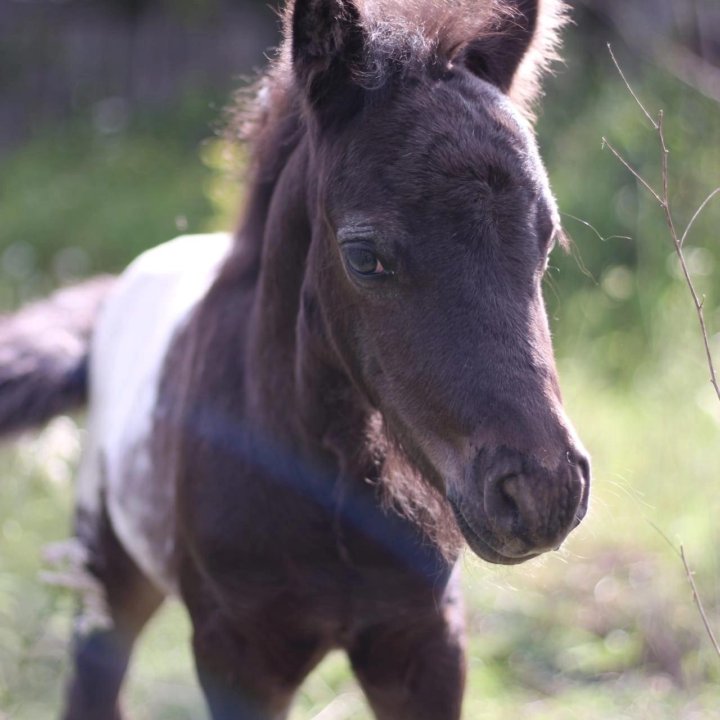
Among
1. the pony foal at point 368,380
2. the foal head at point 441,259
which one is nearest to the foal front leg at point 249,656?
the pony foal at point 368,380

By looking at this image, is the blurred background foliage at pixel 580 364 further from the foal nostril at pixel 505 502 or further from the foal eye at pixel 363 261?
the foal eye at pixel 363 261

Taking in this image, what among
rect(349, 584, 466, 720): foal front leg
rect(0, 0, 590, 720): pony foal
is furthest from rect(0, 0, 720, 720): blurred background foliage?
rect(0, 0, 590, 720): pony foal

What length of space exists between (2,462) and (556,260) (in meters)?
3.23

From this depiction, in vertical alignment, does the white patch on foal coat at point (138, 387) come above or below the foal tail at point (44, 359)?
above

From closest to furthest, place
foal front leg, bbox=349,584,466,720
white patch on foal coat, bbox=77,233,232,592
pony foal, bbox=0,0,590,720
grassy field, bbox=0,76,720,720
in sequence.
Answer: pony foal, bbox=0,0,590,720
foal front leg, bbox=349,584,466,720
white patch on foal coat, bbox=77,233,232,592
grassy field, bbox=0,76,720,720

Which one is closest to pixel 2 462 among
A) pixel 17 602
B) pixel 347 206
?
pixel 17 602

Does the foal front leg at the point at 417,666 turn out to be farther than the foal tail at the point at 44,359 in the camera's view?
No

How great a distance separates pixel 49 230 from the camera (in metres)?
9.87

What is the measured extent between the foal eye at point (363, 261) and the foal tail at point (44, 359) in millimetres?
2132

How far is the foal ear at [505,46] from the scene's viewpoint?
2.39 m

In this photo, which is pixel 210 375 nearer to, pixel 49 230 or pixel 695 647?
pixel 695 647

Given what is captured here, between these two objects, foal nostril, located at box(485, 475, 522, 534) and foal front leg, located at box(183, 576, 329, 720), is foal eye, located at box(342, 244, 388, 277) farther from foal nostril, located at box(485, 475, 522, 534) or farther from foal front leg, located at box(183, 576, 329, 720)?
foal front leg, located at box(183, 576, 329, 720)

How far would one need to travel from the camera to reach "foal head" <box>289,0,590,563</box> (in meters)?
1.87

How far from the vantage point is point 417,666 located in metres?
2.62
